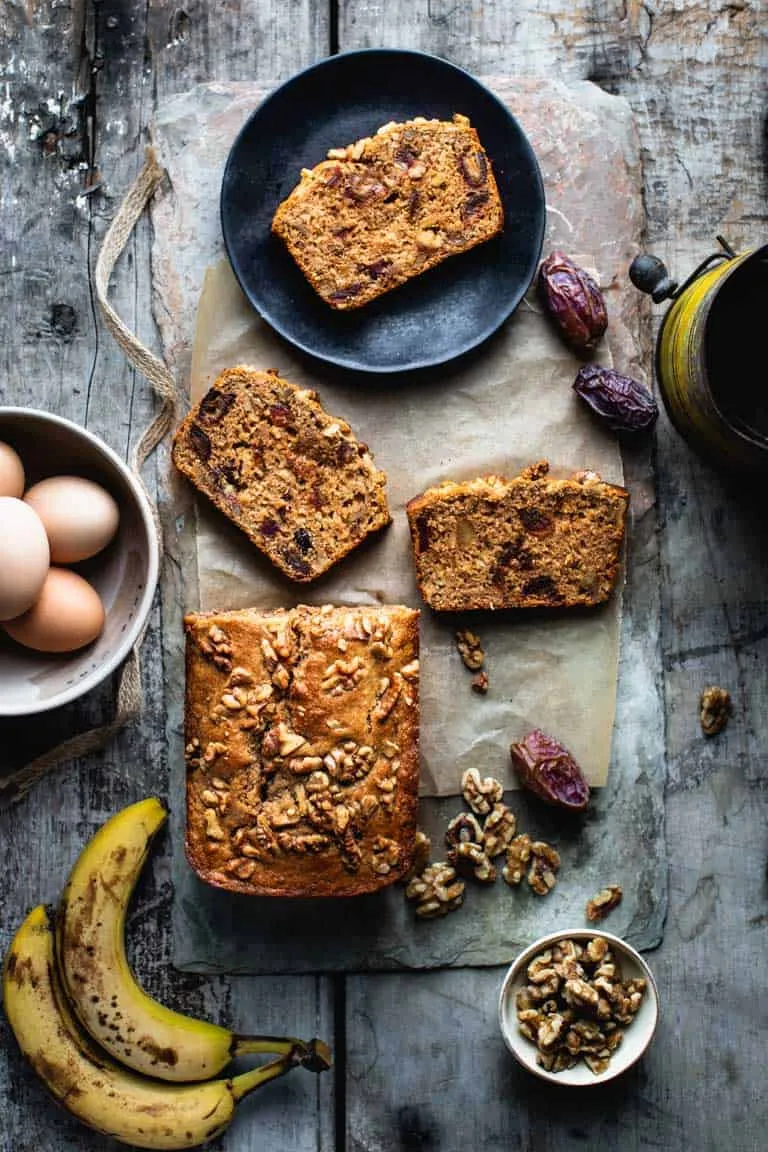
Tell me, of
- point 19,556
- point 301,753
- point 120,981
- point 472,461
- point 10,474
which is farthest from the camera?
point 472,461

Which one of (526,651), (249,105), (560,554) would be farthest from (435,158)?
(526,651)

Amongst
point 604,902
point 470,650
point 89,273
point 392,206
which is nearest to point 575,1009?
point 604,902

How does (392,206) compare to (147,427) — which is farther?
(147,427)

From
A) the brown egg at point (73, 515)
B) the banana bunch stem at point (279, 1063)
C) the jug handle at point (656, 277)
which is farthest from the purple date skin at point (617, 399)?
the banana bunch stem at point (279, 1063)

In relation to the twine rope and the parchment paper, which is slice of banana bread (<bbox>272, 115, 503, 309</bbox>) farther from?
the twine rope

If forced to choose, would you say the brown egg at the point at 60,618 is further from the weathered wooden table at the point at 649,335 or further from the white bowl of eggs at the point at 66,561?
the weathered wooden table at the point at 649,335

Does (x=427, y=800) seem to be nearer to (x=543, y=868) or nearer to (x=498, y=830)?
(x=498, y=830)

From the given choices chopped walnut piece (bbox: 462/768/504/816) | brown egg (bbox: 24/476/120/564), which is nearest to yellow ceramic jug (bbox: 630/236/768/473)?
chopped walnut piece (bbox: 462/768/504/816)
